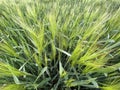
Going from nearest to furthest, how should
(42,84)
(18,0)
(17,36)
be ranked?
1. (42,84)
2. (17,36)
3. (18,0)

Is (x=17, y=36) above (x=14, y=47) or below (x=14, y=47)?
above

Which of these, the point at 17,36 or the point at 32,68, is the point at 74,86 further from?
the point at 17,36

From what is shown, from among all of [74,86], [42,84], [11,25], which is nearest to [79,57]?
[74,86]

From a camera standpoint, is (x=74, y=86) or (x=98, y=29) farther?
(x=98, y=29)

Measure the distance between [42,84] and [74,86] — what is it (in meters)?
0.23

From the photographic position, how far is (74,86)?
1964 mm

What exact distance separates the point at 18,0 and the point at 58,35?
186 cm

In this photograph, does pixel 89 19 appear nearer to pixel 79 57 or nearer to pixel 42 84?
pixel 79 57

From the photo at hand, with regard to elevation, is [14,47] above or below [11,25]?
below

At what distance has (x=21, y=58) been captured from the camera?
2.04m

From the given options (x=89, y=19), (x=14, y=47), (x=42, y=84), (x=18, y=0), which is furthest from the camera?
(x=18, y=0)

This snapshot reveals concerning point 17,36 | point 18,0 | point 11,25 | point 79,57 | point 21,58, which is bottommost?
point 79,57

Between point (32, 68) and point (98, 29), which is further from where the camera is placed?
point (98, 29)

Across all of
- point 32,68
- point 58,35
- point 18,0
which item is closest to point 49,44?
point 58,35
